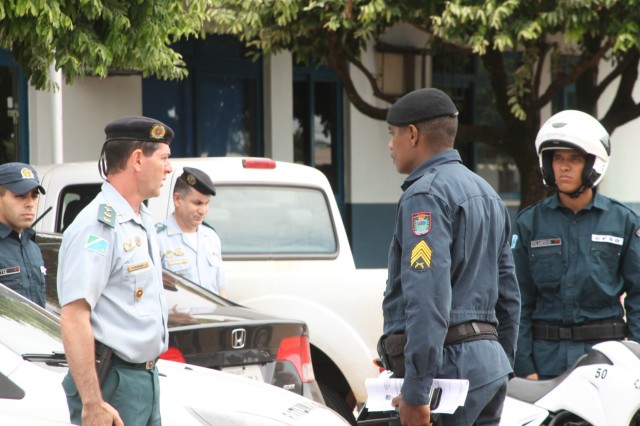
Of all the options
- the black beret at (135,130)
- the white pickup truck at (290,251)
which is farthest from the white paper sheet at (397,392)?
the white pickup truck at (290,251)

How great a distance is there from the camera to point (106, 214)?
11.9 feet

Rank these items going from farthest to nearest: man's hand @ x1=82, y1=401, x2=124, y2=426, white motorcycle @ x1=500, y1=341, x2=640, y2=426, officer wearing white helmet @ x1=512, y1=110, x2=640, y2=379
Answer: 1. officer wearing white helmet @ x1=512, y1=110, x2=640, y2=379
2. white motorcycle @ x1=500, y1=341, x2=640, y2=426
3. man's hand @ x1=82, y1=401, x2=124, y2=426

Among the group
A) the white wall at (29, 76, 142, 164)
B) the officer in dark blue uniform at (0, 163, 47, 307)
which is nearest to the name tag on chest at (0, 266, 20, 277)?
the officer in dark blue uniform at (0, 163, 47, 307)

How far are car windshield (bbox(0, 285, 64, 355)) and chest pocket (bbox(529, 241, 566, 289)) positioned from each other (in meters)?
2.23

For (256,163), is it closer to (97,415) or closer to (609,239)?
(609,239)

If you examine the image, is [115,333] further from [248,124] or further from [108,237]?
[248,124]

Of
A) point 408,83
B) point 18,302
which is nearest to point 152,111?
point 408,83

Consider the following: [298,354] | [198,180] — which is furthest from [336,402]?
[198,180]

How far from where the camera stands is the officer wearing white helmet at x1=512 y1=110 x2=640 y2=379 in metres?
5.08

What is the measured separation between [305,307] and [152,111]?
26.0 feet

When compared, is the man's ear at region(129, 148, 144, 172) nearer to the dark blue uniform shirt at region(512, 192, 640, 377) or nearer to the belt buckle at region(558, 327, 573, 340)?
the dark blue uniform shirt at region(512, 192, 640, 377)

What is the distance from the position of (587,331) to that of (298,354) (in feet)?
4.72

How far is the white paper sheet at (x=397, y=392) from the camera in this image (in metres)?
3.68

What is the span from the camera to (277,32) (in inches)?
472
